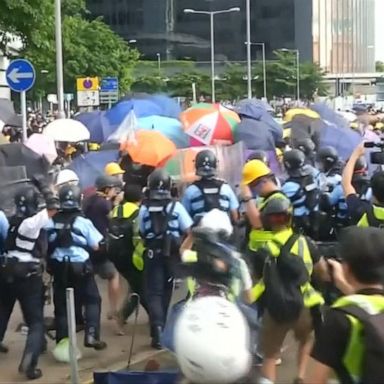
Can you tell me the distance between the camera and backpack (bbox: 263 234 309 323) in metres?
6.36

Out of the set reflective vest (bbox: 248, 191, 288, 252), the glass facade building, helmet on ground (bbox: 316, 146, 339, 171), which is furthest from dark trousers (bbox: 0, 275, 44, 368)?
the glass facade building

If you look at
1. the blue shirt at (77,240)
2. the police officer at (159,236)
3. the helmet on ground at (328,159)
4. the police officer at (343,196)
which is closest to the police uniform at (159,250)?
the police officer at (159,236)

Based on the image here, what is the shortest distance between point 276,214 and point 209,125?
290 inches

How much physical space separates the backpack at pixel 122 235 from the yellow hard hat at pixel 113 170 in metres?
2.23

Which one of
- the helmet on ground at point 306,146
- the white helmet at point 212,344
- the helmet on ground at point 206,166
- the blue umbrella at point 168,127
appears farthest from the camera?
the blue umbrella at point 168,127

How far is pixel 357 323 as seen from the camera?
11.9 feet

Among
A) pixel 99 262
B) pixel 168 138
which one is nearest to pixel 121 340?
pixel 99 262

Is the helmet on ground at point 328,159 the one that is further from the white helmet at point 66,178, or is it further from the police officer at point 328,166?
the white helmet at point 66,178

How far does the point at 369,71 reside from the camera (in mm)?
149625

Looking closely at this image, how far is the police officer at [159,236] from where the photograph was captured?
8.69 metres

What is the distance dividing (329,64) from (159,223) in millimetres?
115507

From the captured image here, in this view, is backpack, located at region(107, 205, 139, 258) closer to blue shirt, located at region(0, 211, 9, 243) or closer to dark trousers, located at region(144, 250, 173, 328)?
dark trousers, located at region(144, 250, 173, 328)

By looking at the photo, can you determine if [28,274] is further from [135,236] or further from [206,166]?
[206,166]

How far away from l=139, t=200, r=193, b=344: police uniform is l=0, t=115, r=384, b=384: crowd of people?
11mm
